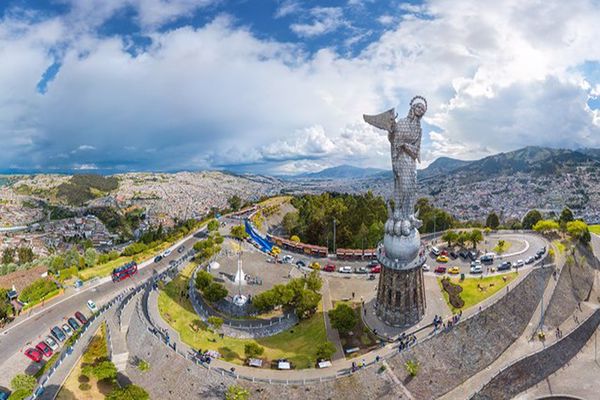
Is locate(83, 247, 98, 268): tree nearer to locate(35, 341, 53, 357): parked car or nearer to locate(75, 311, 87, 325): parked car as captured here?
locate(75, 311, 87, 325): parked car

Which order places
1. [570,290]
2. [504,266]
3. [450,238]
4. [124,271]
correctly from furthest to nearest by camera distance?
[450,238] → [124,271] → [570,290] → [504,266]

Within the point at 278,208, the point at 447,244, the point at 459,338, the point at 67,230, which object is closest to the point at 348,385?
the point at 459,338

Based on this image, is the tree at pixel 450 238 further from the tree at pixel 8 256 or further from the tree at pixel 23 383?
the tree at pixel 8 256

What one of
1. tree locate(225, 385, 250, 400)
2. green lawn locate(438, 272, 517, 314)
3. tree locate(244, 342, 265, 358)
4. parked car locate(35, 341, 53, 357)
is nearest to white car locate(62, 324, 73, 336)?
parked car locate(35, 341, 53, 357)

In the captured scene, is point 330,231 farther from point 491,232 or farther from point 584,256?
point 584,256

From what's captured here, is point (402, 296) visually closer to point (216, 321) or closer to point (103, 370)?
point (216, 321)

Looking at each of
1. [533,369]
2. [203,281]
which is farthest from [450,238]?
[203,281]
